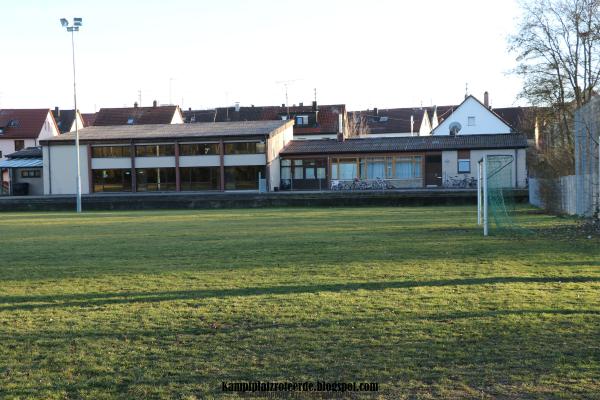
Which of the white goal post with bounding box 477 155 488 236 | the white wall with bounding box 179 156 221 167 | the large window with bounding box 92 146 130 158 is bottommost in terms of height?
the white goal post with bounding box 477 155 488 236

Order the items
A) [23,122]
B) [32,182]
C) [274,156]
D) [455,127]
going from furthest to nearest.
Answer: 1. [23,122]
2. [455,127]
3. [32,182]
4. [274,156]

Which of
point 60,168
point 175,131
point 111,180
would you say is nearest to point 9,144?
point 60,168

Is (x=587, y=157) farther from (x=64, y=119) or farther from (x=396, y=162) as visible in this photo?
(x=64, y=119)

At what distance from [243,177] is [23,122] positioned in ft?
130

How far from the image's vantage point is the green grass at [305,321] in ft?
18.1

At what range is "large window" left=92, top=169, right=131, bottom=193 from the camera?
2259 inches

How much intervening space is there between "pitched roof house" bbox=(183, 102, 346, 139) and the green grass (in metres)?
62.5

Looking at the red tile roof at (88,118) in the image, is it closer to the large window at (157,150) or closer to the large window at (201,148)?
the large window at (157,150)

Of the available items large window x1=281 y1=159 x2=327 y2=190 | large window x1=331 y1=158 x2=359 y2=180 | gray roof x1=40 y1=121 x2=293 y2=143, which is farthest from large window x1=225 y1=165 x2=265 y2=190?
large window x1=331 y1=158 x2=359 y2=180

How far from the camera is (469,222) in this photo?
2428 centimetres

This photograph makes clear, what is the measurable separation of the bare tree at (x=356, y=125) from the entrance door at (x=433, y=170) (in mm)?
27459

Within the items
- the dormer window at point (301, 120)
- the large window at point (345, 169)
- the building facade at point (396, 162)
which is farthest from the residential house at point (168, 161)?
the dormer window at point (301, 120)

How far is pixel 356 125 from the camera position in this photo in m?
89.7

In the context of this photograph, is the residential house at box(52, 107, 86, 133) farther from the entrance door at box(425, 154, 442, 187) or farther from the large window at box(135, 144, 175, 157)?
the entrance door at box(425, 154, 442, 187)
